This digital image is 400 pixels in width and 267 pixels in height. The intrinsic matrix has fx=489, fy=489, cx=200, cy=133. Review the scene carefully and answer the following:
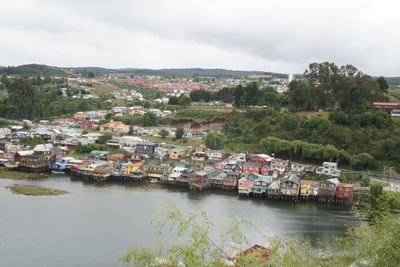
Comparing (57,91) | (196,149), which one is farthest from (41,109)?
(196,149)

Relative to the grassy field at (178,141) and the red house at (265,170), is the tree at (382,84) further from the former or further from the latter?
the red house at (265,170)

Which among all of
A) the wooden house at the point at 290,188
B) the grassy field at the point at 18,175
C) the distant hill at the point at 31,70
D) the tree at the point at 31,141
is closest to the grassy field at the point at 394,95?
the wooden house at the point at 290,188

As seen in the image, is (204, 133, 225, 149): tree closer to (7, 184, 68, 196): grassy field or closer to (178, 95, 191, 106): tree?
(7, 184, 68, 196): grassy field

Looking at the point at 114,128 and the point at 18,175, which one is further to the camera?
the point at 114,128

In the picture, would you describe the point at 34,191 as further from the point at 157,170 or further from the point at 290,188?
the point at 290,188

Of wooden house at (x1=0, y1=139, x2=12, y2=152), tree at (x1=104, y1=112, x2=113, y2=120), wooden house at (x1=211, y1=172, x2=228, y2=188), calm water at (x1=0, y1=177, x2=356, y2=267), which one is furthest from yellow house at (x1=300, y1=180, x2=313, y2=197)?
tree at (x1=104, y1=112, x2=113, y2=120)

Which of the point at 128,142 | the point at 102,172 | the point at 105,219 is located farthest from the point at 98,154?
the point at 105,219

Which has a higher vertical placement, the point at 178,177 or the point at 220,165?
the point at 220,165
